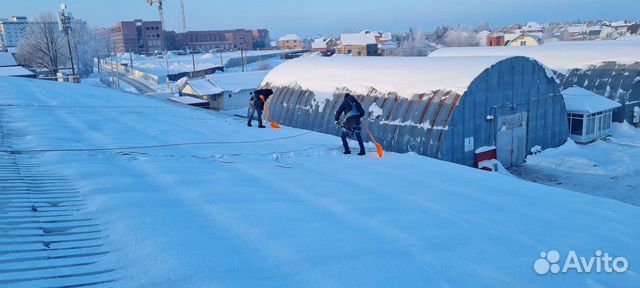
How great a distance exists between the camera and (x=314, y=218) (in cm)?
493

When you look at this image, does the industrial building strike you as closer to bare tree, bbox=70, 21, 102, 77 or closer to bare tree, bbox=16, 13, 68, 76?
bare tree, bbox=16, 13, 68, 76

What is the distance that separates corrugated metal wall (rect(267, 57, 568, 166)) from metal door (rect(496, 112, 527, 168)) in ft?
1.02

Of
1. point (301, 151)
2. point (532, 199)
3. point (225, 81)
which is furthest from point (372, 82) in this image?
point (225, 81)

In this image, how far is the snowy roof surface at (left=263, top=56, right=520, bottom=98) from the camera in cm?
1628

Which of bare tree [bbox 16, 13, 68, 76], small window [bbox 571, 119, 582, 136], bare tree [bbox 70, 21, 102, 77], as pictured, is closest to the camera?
small window [bbox 571, 119, 582, 136]

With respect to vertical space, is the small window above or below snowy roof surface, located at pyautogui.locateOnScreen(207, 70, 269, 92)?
below

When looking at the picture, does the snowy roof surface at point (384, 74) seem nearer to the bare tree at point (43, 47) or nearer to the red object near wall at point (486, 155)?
the red object near wall at point (486, 155)

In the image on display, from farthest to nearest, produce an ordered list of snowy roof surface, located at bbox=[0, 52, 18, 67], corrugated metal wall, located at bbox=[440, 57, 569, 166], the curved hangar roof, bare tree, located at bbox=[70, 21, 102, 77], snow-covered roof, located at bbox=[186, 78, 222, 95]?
bare tree, located at bbox=[70, 21, 102, 77] < snowy roof surface, located at bbox=[0, 52, 18, 67] < snow-covered roof, located at bbox=[186, 78, 222, 95] < the curved hangar roof < corrugated metal wall, located at bbox=[440, 57, 569, 166]

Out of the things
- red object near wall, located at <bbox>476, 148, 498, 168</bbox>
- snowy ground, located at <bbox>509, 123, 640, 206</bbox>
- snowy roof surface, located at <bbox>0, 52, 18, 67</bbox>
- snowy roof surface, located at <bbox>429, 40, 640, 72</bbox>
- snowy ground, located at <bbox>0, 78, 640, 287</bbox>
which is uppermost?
snowy roof surface, located at <bbox>0, 52, 18, 67</bbox>

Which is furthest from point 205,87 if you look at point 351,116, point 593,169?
point 351,116

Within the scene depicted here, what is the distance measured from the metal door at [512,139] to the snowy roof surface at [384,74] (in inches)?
104

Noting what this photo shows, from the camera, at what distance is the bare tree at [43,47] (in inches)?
2422

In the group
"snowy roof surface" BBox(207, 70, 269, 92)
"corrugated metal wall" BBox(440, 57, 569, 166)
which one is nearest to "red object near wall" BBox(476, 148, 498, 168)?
"corrugated metal wall" BBox(440, 57, 569, 166)

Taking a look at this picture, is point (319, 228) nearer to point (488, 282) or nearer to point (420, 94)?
point (488, 282)
